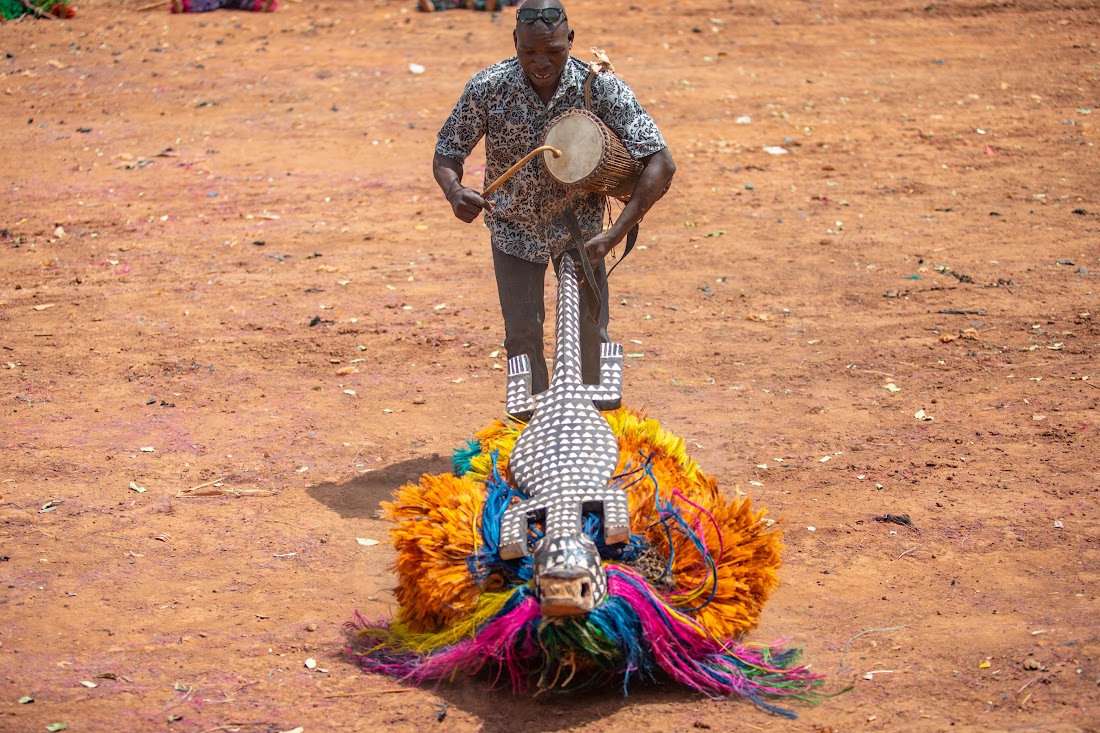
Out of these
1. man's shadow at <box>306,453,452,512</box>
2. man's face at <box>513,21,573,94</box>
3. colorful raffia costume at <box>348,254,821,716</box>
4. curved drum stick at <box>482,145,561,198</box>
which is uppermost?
man's face at <box>513,21,573,94</box>

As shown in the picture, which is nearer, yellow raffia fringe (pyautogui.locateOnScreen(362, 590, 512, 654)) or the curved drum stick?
yellow raffia fringe (pyautogui.locateOnScreen(362, 590, 512, 654))

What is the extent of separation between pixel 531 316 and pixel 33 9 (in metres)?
11.4

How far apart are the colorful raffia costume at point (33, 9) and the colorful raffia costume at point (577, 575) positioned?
11975 millimetres

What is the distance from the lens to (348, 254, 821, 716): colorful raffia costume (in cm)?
301

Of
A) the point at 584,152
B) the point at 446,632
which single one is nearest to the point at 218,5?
the point at 584,152

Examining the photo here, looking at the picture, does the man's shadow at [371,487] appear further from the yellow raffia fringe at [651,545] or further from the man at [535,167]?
the yellow raffia fringe at [651,545]

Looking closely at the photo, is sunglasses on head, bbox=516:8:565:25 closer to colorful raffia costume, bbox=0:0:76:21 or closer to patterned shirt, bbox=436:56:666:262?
patterned shirt, bbox=436:56:666:262

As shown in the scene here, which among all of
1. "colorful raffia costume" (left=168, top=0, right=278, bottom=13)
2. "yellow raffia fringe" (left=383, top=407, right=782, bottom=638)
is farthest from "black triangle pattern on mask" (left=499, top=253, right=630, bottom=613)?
"colorful raffia costume" (left=168, top=0, right=278, bottom=13)

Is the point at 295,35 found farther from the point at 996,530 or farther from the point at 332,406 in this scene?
the point at 996,530

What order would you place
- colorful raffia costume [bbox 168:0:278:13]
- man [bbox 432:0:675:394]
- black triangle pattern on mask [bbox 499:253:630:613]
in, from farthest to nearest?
colorful raffia costume [bbox 168:0:278:13] → man [bbox 432:0:675:394] → black triangle pattern on mask [bbox 499:253:630:613]

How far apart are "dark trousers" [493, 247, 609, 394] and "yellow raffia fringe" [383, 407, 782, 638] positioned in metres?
0.83

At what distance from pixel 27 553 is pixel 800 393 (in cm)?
349

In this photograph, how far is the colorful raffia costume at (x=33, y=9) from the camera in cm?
1313

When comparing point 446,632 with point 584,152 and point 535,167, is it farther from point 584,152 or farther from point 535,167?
point 535,167
